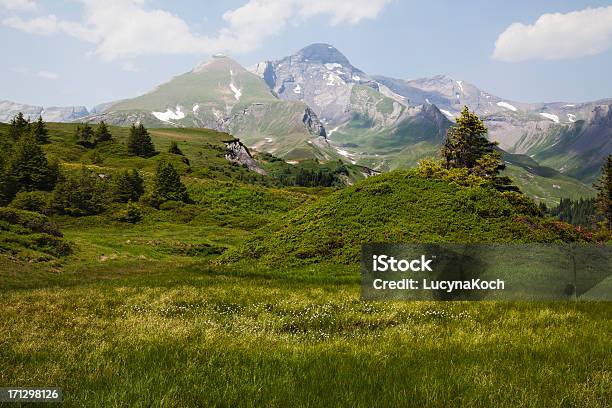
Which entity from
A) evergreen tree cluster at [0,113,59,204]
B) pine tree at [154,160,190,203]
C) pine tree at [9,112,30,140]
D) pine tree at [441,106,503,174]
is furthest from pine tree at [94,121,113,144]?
pine tree at [441,106,503,174]

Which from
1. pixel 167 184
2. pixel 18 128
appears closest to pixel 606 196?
pixel 167 184

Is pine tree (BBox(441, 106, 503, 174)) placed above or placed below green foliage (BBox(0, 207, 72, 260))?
above

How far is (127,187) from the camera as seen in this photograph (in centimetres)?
8606

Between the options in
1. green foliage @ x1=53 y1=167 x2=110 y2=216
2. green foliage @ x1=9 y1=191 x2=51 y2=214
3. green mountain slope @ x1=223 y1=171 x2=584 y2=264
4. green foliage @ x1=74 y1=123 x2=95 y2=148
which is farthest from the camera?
green foliage @ x1=74 y1=123 x2=95 y2=148

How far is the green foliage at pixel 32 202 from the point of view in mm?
71562

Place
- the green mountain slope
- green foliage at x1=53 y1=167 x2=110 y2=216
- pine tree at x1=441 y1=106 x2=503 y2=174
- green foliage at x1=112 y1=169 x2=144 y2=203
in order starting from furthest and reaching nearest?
1. green foliage at x1=112 y1=169 x2=144 y2=203
2. green foliage at x1=53 y1=167 x2=110 y2=216
3. pine tree at x1=441 y1=106 x2=503 y2=174
4. the green mountain slope

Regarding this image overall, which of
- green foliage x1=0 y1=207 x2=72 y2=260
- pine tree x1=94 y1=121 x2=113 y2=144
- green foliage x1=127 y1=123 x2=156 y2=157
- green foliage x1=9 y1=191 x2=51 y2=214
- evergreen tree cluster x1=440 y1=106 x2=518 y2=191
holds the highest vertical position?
pine tree x1=94 y1=121 x2=113 y2=144

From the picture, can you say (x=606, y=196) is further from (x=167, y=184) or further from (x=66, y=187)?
(x=66, y=187)

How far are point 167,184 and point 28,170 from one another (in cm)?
2477

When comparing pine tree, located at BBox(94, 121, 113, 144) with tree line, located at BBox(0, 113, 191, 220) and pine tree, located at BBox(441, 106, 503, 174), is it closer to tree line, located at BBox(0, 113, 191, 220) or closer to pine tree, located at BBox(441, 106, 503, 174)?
tree line, located at BBox(0, 113, 191, 220)

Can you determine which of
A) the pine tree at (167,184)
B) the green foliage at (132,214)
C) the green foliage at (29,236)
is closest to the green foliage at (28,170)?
the green foliage at (132,214)

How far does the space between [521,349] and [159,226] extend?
72.0 meters

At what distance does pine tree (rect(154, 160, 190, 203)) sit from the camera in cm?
8844

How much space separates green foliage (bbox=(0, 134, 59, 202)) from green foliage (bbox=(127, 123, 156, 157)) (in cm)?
5265
